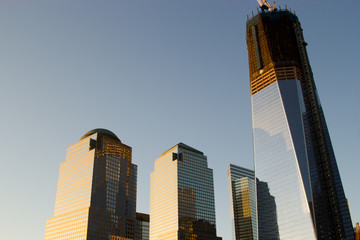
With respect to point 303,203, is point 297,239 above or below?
below

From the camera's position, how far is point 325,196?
195 meters

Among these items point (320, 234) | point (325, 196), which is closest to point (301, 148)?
point (325, 196)

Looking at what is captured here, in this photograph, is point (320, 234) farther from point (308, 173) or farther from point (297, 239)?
point (308, 173)

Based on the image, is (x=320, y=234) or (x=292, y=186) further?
(x=292, y=186)

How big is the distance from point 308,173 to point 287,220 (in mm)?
24560

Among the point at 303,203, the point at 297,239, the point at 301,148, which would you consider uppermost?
the point at 301,148

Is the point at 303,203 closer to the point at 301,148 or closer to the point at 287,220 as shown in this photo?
the point at 287,220

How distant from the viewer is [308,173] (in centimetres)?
19462

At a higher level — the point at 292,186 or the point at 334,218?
the point at 292,186

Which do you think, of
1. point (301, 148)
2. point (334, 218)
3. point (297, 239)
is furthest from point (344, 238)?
point (301, 148)

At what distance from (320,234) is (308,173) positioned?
27412 mm

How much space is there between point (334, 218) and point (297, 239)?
2016 centimetres

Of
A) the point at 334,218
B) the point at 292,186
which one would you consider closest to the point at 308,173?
the point at 292,186

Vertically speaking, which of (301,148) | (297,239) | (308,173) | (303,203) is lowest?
(297,239)
